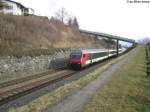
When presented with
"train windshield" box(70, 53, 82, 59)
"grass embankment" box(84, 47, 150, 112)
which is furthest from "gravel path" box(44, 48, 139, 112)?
"train windshield" box(70, 53, 82, 59)

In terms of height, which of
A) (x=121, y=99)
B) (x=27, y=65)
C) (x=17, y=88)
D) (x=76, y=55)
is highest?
(x=76, y=55)

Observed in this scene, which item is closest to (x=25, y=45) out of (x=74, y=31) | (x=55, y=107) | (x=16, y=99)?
(x=16, y=99)

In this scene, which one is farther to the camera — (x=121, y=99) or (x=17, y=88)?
(x=17, y=88)

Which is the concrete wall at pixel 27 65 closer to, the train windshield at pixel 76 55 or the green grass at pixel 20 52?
the green grass at pixel 20 52

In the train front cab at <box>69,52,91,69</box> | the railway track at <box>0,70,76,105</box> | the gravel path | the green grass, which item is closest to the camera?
the gravel path

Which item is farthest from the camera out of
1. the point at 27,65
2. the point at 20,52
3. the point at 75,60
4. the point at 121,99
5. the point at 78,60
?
the point at 75,60

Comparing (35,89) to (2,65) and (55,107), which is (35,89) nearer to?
(2,65)

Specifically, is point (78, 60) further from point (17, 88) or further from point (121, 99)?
point (121, 99)

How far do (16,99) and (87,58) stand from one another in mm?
19610

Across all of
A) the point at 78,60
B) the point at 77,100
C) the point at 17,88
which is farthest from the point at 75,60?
the point at 77,100

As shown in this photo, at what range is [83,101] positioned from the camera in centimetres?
1149

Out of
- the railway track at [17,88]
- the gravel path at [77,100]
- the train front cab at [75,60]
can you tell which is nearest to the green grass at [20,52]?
the train front cab at [75,60]

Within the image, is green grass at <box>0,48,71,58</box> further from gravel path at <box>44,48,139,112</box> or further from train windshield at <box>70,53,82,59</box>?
gravel path at <box>44,48,139,112</box>

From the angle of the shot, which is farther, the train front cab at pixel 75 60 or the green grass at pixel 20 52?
the train front cab at pixel 75 60
